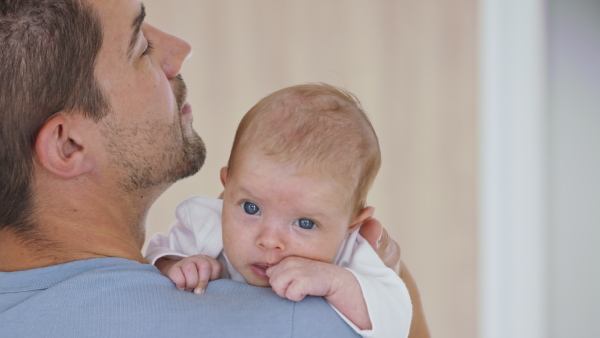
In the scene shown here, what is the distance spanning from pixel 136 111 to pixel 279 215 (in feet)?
1.28

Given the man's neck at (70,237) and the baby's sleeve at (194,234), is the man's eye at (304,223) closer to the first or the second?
the baby's sleeve at (194,234)

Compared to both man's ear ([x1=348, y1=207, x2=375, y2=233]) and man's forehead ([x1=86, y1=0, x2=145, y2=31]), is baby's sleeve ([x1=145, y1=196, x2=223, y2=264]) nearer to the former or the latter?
man's ear ([x1=348, y1=207, x2=375, y2=233])

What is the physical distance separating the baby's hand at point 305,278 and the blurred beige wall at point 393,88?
2232mm

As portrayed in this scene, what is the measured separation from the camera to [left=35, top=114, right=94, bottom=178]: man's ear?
1366mm

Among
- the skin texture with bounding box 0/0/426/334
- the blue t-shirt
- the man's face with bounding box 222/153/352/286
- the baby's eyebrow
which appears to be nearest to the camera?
the blue t-shirt

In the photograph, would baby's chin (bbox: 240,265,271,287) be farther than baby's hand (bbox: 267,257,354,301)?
Yes

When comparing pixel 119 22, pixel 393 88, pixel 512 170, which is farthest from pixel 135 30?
pixel 512 170

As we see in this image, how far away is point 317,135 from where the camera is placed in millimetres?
1263

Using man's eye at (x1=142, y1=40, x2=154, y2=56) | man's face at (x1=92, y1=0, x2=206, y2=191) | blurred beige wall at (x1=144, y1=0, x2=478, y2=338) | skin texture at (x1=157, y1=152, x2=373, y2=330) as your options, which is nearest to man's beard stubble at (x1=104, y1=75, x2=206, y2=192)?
man's face at (x1=92, y1=0, x2=206, y2=191)

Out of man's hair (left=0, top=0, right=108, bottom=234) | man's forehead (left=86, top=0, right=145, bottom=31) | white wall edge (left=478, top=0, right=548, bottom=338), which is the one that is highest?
man's forehead (left=86, top=0, right=145, bottom=31)

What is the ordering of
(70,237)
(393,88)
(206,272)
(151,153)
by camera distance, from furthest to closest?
1. (393,88)
2. (151,153)
3. (70,237)
4. (206,272)

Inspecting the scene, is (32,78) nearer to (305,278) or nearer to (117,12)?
(117,12)

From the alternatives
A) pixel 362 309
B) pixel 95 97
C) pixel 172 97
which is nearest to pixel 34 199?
pixel 95 97

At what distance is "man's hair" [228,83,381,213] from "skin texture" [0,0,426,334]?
23 cm
